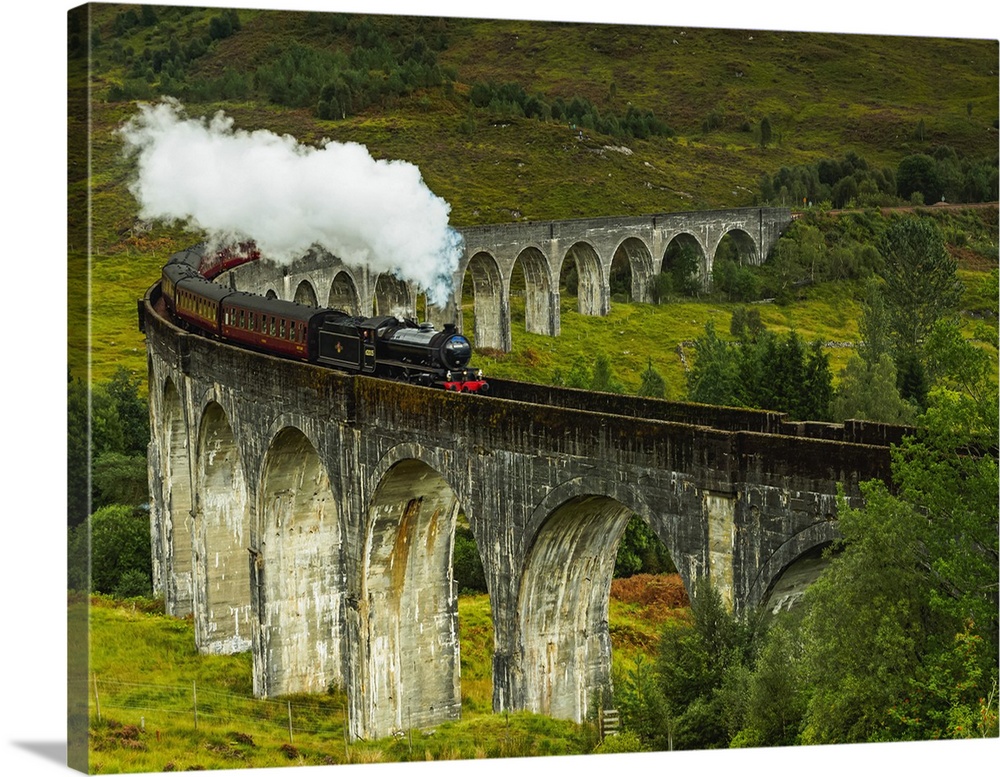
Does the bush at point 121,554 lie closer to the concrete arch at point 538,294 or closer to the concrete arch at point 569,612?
the concrete arch at point 569,612

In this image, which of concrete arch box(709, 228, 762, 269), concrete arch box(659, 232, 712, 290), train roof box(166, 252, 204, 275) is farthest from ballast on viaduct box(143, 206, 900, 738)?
concrete arch box(709, 228, 762, 269)

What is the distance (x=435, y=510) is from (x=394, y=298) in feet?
160

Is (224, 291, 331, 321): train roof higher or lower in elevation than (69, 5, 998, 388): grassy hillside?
Result: lower

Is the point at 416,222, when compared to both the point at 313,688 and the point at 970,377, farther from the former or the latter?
the point at 970,377

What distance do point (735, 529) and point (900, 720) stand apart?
3.96 meters

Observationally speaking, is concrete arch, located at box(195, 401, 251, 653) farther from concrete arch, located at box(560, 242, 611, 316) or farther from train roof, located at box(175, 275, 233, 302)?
concrete arch, located at box(560, 242, 611, 316)

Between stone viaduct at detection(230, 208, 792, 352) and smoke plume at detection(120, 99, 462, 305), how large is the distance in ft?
34.8

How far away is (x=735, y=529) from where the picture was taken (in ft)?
76.5

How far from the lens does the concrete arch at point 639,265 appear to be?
9631 centimetres

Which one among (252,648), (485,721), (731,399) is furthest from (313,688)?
(731,399)

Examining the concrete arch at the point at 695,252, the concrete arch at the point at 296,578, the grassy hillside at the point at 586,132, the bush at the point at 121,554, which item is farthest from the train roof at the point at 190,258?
the concrete arch at the point at 695,252

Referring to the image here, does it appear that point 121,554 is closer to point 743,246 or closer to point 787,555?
point 787,555

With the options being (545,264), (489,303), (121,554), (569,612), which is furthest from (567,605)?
(545,264)

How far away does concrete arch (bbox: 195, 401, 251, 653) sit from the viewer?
4297 cm
